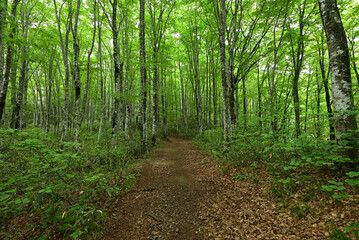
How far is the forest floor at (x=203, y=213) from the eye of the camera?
334 centimetres

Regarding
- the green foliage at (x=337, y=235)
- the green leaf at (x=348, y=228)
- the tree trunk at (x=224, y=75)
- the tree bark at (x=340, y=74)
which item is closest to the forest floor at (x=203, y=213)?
the green foliage at (x=337, y=235)

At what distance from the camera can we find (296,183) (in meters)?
4.31

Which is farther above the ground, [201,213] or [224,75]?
[224,75]

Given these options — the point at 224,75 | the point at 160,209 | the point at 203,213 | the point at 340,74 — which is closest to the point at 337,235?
the point at 203,213

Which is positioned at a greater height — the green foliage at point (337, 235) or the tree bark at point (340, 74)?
the tree bark at point (340, 74)

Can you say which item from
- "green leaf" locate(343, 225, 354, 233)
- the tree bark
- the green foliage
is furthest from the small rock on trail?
the tree bark

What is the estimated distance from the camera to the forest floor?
11.0ft

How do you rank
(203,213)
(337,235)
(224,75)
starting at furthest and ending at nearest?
1. (224,75)
2. (203,213)
3. (337,235)

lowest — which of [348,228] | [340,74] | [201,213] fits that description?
[201,213]

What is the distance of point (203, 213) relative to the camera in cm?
429

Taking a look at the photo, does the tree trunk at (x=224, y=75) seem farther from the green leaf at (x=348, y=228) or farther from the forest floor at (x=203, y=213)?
the green leaf at (x=348, y=228)

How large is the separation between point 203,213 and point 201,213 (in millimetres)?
60

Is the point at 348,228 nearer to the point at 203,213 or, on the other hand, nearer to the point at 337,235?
the point at 337,235

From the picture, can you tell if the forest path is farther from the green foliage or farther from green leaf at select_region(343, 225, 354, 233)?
green leaf at select_region(343, 225, 354, 233)
